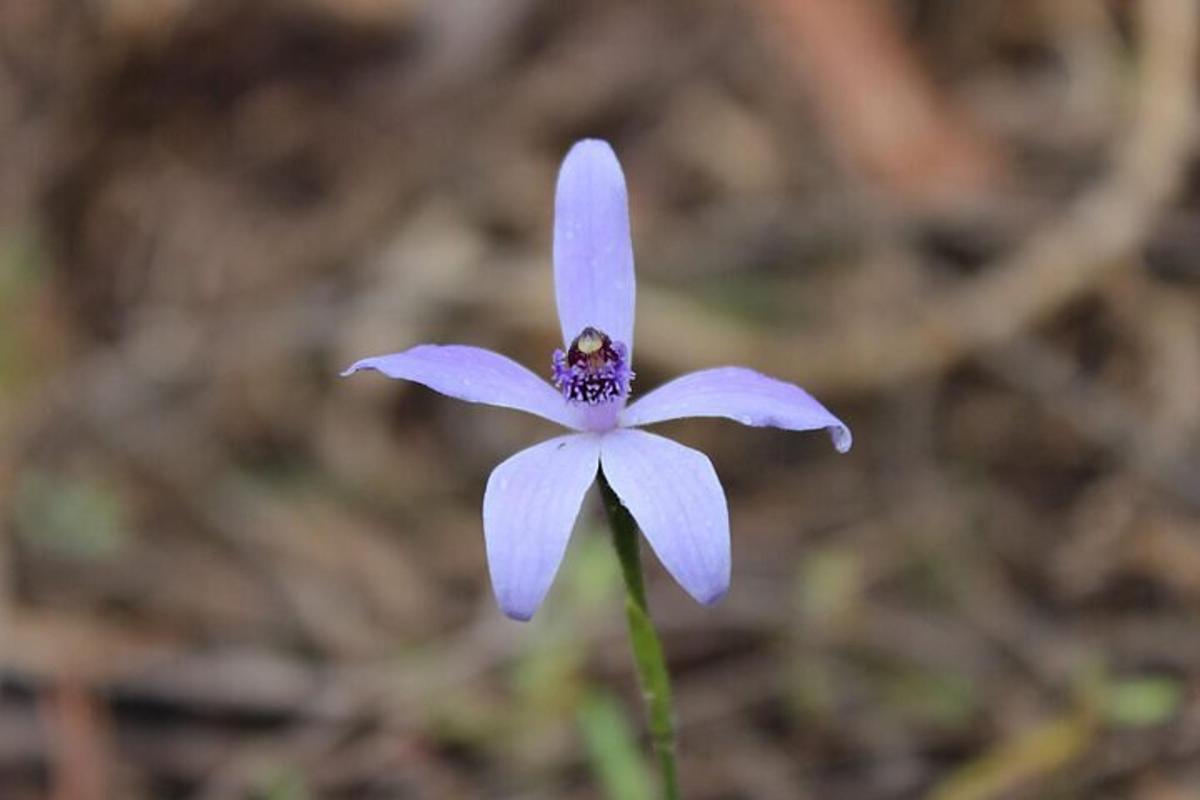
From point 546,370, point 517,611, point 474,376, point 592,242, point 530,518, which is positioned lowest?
point 517,611

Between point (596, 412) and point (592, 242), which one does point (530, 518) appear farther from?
point (592, 242)

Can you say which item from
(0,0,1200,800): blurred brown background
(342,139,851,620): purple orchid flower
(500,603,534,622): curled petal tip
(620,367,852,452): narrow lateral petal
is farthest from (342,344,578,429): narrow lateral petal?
(0,0,1200,800): blurred brown background

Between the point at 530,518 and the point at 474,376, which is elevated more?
the point at 474,376

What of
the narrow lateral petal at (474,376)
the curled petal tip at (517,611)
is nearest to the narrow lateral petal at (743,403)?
the narrow lateral petal at (474,376)

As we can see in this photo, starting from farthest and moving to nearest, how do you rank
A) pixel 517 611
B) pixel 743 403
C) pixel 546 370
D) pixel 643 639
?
pixel 546 370
pixel 643 639
pixel 743 403
pixel 517 611

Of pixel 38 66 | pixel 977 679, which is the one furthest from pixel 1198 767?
pixel 38 66

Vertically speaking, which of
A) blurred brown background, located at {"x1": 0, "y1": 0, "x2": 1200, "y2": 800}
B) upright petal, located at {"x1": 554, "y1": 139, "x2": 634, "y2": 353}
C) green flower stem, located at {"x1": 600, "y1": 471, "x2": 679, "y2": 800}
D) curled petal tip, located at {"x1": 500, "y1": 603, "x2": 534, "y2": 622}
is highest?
blurred brown background, located at {"x1": 0, "y1": 0, "x2": 1200, "y2": 800}

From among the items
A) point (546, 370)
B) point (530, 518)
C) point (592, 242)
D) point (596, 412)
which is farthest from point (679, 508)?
point (546, 370)

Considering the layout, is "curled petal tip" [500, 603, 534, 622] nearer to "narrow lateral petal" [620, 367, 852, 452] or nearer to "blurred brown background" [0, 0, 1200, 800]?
"narrow lateral petal" [620, 367, 852, 452]
